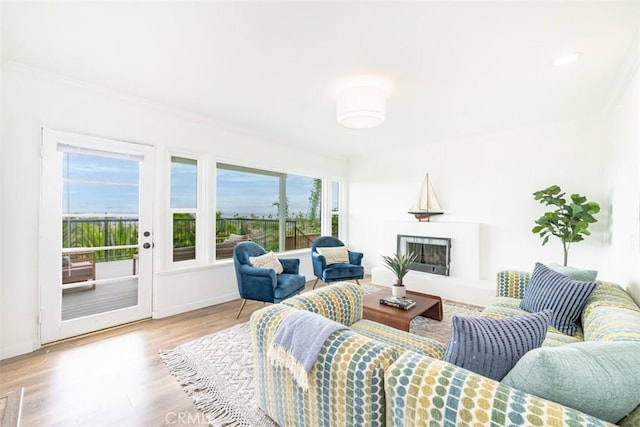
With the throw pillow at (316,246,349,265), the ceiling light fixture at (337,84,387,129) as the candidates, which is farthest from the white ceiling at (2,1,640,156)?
the throw pillow at (316,246,349,265)

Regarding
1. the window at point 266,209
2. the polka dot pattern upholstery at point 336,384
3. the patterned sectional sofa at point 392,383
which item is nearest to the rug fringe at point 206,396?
the patterned sectional sofa at point 392,383

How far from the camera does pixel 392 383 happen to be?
3.36 ft

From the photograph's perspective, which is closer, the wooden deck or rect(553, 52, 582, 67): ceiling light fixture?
rect(553, 52, 582, 67): ceiling light fixture

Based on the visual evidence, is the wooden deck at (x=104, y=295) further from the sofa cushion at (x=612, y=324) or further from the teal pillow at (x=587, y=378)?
the sofa cushion at (x=612, y=324)

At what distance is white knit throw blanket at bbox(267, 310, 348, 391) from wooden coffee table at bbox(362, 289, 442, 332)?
1282 millimetres

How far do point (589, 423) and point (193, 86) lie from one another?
3.31 meters

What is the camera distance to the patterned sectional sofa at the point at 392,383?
0.84 m

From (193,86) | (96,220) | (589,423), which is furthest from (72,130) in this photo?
(589,423)

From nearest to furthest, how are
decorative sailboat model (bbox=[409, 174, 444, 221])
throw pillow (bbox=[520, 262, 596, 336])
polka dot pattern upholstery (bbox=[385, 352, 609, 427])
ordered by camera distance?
polka dot pattern upholstery (bbox=[385, 352, 609, 427]), throw pillow (bbox=[520, 262, 596, 336]), decorative sailboat model (bbox=[409, 174, 444, 221])

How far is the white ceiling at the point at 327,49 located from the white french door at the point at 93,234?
749 mm

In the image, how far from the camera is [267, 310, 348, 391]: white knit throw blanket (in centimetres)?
127

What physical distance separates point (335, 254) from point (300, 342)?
123 inches

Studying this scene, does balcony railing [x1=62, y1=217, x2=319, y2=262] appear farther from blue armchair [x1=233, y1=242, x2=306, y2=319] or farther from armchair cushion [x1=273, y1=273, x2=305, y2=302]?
armchair cushion [x1=273, y1=273, x2=305, y2=302]

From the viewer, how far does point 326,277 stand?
407cm
